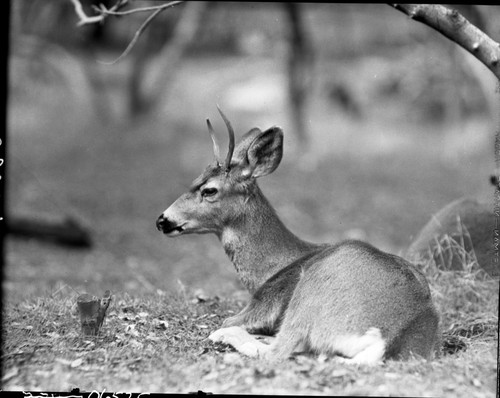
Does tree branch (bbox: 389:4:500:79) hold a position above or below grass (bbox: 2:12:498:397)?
above

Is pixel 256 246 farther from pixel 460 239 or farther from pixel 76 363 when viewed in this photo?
pixel 460 239

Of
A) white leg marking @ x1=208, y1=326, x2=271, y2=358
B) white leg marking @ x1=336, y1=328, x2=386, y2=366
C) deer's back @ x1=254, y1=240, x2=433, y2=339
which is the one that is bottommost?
white leg marking @ x1=208, y1=326, x2=271, y2=358

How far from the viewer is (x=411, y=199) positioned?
15.4 metres

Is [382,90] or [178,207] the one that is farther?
[382,90]

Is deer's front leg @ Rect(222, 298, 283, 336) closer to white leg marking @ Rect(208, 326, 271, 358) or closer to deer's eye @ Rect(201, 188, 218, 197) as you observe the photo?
white leg marking @ Rect(208, 326, 271, 358)

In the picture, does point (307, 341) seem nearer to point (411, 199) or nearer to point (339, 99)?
point (411, 199)

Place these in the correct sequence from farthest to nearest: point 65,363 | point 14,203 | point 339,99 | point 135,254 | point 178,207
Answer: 1. point 339,99
2. point 14,203
3. point 135,254
4. point 178,207
5. point 65,363

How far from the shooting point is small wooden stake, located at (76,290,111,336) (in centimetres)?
542

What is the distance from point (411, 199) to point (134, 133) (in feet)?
22.0

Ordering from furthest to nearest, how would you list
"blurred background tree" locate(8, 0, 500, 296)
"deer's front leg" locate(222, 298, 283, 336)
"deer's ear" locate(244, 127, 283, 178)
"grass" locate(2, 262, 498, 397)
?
"blurred background tree" locate(8, 0, 500, 296), "deer's ear" locate(244, 127, 283, 178), "deer's front leg" locate(222, 298, 283, 336), "grass" locate(2, 262, 498, 397)

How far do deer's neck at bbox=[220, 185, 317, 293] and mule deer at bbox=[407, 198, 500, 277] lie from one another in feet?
5.68

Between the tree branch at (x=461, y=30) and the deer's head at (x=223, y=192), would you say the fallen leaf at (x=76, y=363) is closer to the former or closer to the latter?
the deer's head at (x=223, y=192)

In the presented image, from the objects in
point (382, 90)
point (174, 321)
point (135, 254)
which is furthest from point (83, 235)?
point (382, 90)

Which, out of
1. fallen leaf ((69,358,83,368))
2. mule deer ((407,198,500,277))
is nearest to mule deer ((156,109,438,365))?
fallen leaf ((69,358,83,368))
